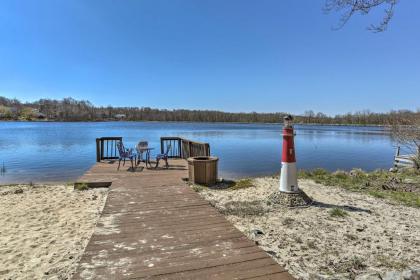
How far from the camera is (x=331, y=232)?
4.80 meters

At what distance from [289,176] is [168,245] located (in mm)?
3234

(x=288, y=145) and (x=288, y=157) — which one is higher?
(x=288, y=145)

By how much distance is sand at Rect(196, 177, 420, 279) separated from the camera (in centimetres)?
370

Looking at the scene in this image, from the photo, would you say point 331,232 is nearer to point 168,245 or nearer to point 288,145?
point 288,145

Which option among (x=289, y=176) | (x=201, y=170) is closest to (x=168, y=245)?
(x=289, y=176)

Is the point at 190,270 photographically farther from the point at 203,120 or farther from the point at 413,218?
the point at 203,120

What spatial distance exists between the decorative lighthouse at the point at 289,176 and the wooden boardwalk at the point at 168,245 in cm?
167

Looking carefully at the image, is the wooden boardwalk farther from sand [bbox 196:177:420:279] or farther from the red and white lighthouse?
the red and white lighthouse

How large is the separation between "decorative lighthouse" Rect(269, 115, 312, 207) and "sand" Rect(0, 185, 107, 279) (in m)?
3.36

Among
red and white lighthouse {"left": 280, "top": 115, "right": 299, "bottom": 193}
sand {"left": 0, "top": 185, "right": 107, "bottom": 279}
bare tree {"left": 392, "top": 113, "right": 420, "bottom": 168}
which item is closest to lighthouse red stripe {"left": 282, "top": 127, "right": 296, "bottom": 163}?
red and white lighthouse {"left": 280, "top": 115, "right": 299, "bottom": 193}

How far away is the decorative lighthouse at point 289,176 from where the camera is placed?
6.17m

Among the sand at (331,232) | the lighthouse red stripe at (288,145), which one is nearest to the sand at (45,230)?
the sand at (331,232)

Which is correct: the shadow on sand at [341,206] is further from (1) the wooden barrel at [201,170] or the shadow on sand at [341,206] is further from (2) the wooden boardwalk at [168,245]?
(1) the wooden barrel at [201,170]

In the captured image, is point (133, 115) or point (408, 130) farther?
point (133, 115)
